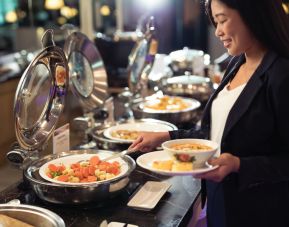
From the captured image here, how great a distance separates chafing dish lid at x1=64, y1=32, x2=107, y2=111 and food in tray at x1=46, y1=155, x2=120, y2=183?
516 mm

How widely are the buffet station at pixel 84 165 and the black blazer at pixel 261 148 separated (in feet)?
0.41

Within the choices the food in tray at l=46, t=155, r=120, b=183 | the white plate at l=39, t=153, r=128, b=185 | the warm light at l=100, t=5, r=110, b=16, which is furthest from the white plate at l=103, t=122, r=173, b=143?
the warm light at l=100, t=5, r=110, b=16

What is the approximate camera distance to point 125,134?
6.56 ft

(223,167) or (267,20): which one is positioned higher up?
(267,20)

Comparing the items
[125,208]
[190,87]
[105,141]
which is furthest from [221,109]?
[190,87]

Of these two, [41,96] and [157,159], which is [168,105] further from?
[157,159]

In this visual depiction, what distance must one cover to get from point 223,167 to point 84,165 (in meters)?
0.53

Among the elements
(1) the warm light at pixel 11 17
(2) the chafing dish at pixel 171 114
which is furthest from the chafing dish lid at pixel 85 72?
(1) the warm light at pixel 11 17

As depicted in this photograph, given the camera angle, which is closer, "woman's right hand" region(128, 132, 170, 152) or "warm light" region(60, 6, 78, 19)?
"woman's right hand" region(128, 132, 170, 152)

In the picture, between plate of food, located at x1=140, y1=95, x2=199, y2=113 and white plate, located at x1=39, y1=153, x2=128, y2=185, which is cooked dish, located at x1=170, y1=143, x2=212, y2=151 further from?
plate of food, located at x1=140, y1=95, x2=199, y2=113

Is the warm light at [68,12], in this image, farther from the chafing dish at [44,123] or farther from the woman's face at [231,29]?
the woman's face at [231,29]

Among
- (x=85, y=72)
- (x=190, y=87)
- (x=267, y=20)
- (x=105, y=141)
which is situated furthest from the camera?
(x=190, y=87)

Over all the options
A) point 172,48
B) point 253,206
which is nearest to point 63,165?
point 253,206

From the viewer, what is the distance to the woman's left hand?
3.99 ft
